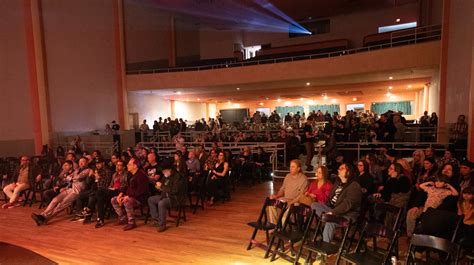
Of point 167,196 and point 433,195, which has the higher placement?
point 433,195

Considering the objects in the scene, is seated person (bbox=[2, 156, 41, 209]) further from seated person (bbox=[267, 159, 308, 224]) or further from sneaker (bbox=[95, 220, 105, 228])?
seated person (bbox=[267, 159, 308, 224])

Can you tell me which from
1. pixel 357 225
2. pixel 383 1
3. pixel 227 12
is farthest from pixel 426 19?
pixel 357 225

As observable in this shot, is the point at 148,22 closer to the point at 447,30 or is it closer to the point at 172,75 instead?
the point at 172,75

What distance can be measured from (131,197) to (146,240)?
0.90 metres

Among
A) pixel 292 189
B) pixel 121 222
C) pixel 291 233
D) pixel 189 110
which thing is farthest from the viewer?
pixel 189 110

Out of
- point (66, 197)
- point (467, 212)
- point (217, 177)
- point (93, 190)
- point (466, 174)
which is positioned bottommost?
point (66, 197)

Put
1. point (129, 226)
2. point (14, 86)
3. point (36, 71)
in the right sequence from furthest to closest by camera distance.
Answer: point (36, 71), point (14, 86), point (129, 226)

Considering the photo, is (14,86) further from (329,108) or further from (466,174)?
(329,108)

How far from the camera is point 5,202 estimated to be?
6.88 m

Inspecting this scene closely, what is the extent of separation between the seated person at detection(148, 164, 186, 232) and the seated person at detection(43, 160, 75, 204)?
2246 millimetres

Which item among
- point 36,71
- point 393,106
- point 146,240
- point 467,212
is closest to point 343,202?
point 467,212

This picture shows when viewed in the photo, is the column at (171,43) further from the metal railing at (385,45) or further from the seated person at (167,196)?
the seated person at (167,196)

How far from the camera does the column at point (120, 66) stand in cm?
1462

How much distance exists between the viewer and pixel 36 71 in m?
11.5
